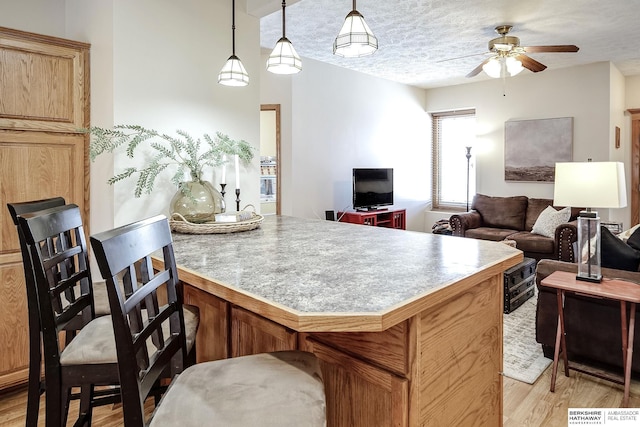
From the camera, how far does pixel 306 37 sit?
4535mm

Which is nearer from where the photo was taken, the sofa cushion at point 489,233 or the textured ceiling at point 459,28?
the textured ceiling at point 459,28

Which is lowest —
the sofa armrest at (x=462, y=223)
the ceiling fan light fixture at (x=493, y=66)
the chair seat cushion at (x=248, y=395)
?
the chair seat cushion at (x=248, y=395)

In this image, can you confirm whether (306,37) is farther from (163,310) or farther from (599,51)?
(163,310)

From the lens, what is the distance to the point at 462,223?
19.3 ft

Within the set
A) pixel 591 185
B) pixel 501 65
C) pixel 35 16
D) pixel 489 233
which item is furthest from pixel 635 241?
pixel 35 16

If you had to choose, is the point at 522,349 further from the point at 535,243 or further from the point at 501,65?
the point at 501,65

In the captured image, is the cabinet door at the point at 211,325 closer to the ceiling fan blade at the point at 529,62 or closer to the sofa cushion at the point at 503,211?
the ceiling fan blade at the point at 529,62

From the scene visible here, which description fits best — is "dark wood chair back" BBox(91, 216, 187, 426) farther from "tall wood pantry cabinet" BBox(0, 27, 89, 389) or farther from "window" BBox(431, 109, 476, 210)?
"window" BBox(431, 109, 476, 210)

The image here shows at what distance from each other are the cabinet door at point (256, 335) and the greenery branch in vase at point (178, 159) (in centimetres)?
78

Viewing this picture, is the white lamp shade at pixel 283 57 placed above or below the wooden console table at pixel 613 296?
above

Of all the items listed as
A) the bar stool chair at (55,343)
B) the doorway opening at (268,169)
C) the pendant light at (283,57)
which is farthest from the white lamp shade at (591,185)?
the doorway opening at (268,169)

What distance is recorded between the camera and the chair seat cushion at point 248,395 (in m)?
0.94

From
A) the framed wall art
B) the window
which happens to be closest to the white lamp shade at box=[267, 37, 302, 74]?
the framed wall art

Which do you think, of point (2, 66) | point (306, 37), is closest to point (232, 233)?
point (2, 66)
